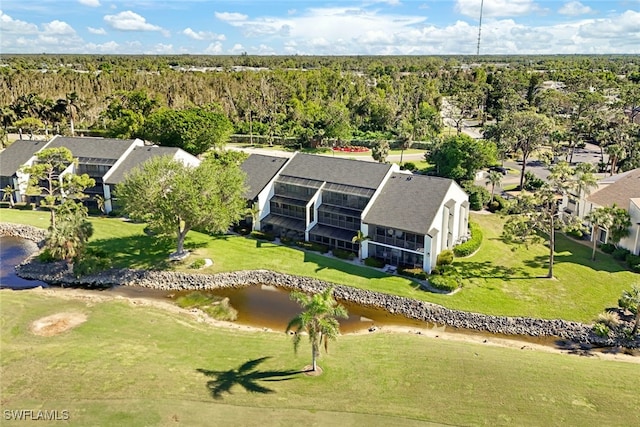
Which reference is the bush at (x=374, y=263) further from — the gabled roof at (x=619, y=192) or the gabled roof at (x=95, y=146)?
the gabled roof at (x=95, y=146)

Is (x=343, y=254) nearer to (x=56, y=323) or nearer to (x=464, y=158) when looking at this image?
(x=56, y=323)

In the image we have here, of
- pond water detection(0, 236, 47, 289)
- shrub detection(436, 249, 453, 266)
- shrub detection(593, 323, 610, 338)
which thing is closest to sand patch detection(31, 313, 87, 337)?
pond water detection(0, 236, 47, 289)

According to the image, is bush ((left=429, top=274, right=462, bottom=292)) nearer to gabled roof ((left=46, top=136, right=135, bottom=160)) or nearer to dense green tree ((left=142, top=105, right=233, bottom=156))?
gabled roof ((left=46, top=136, right=135, bottom=160))

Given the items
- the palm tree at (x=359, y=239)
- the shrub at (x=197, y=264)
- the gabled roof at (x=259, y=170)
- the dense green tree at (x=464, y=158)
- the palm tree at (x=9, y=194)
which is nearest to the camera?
the palm tree at (x=359, y=239)

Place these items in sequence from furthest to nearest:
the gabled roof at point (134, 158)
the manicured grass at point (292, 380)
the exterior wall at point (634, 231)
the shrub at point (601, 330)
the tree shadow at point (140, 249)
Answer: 1. the gabled roof at point (134, 158)
2. the tree shadow at point (140, 249)
3. the exterior wall at point (634, 231)
4. the shrub at point (601, 330)
5. the manicured grass at point (292, 380)

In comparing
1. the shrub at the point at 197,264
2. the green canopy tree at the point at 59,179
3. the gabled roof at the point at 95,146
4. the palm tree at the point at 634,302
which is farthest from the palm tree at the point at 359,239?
the gabled roof at the point at 95,146

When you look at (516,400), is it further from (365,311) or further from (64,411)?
(64,411)
